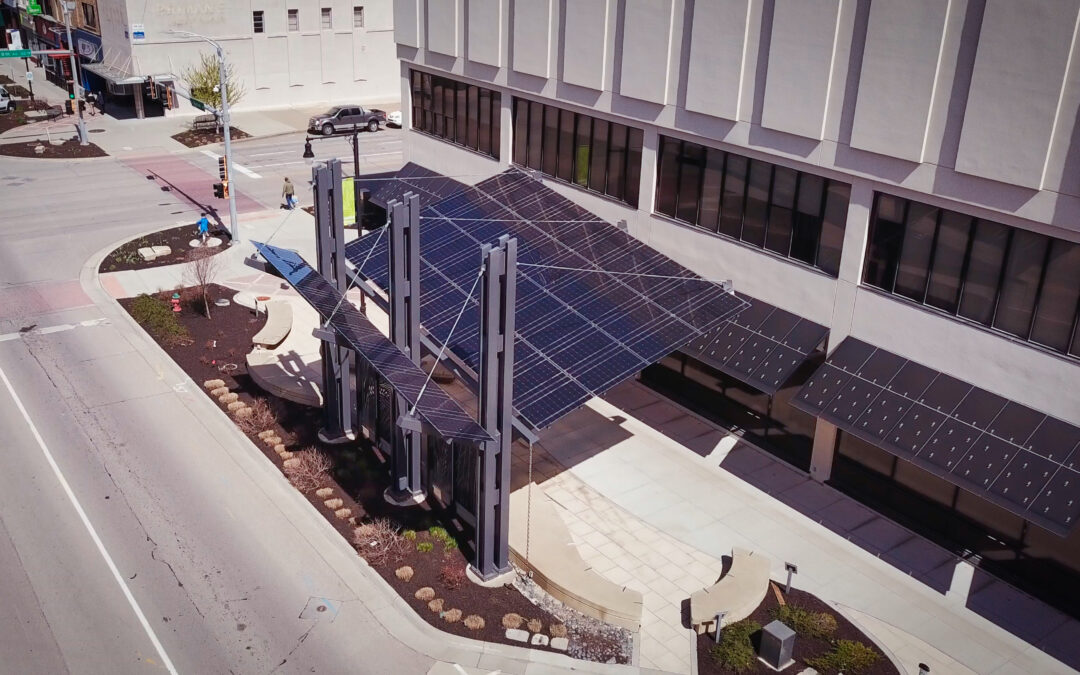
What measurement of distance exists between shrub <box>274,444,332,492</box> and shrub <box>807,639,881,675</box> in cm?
1249

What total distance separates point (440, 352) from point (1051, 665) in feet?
46.8

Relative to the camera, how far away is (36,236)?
42.3 m

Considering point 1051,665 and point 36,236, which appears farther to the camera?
point 36,236

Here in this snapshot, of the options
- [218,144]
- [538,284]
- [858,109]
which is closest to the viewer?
[858,109]

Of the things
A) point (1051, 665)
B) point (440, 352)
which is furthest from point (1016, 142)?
point (440, 352)

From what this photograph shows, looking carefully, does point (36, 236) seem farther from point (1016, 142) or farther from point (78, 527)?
point (1016, 142)

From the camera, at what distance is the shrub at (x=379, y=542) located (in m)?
21.7

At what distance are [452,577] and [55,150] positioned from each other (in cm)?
4640

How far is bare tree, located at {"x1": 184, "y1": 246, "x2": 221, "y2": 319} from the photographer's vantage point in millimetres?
34725

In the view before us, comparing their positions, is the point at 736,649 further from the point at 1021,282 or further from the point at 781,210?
the point at 781,210

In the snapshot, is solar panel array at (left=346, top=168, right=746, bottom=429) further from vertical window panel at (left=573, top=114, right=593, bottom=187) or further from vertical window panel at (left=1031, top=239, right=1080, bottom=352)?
vertical window panel at (left=1031, top=239, right=1080, bottom=352)

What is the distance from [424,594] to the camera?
2059 centimetres

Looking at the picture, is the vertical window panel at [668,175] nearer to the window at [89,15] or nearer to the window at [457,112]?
the window at [457,112]

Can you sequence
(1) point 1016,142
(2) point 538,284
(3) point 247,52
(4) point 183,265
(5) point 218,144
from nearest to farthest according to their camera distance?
(1) point 1016,142 < (2) point 538,284 < (4) point 183,265 < (5) point 218,144 < (3) point 247,52
